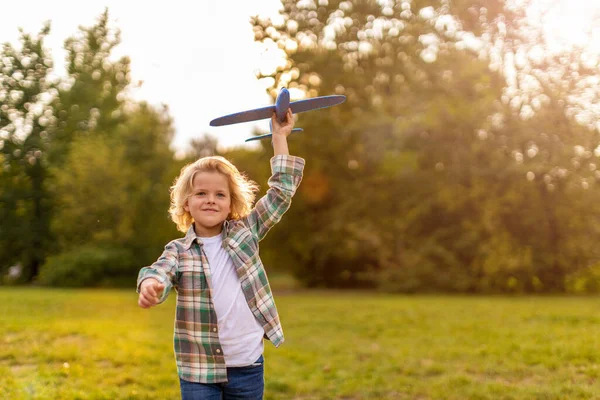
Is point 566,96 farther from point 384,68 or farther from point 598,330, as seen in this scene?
point 598,330

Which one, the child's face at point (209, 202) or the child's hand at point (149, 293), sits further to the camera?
the child's face at point (209, 202)

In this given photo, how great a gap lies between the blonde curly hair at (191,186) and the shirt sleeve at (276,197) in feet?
0.19

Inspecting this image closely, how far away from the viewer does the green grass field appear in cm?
634

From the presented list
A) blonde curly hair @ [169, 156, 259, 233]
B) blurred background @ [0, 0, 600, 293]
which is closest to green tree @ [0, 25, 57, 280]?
blurred background @ [0, 0, 600, 293]

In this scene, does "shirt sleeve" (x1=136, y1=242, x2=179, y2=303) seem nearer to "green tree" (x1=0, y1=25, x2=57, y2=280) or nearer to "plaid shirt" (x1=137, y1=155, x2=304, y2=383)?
"plaid shirt" (x1=137, y1=155, x2=304, y2=383)

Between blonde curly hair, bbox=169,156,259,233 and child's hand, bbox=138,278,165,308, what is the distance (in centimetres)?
69

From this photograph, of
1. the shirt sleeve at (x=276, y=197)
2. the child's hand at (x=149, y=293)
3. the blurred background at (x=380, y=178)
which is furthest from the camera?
the blurred background at (x=380, y=178)

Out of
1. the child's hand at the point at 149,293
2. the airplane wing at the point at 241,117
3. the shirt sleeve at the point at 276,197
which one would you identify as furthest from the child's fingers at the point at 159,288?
the airplane wing at the point at 241,117

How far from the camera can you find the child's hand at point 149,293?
2.75 m

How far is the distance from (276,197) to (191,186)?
0.46 metres

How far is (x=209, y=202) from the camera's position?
3.34 meters

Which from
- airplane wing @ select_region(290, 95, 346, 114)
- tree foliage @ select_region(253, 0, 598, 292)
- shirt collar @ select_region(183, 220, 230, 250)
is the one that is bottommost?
shirt collar @ select_region(183, 220, 230, 250)

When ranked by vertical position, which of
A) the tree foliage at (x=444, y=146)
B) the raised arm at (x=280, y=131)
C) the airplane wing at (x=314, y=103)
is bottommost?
the raised arm at (x=280, y=131)

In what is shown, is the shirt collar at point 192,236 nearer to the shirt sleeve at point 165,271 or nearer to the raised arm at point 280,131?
the shirt sleeve at point 165,271
